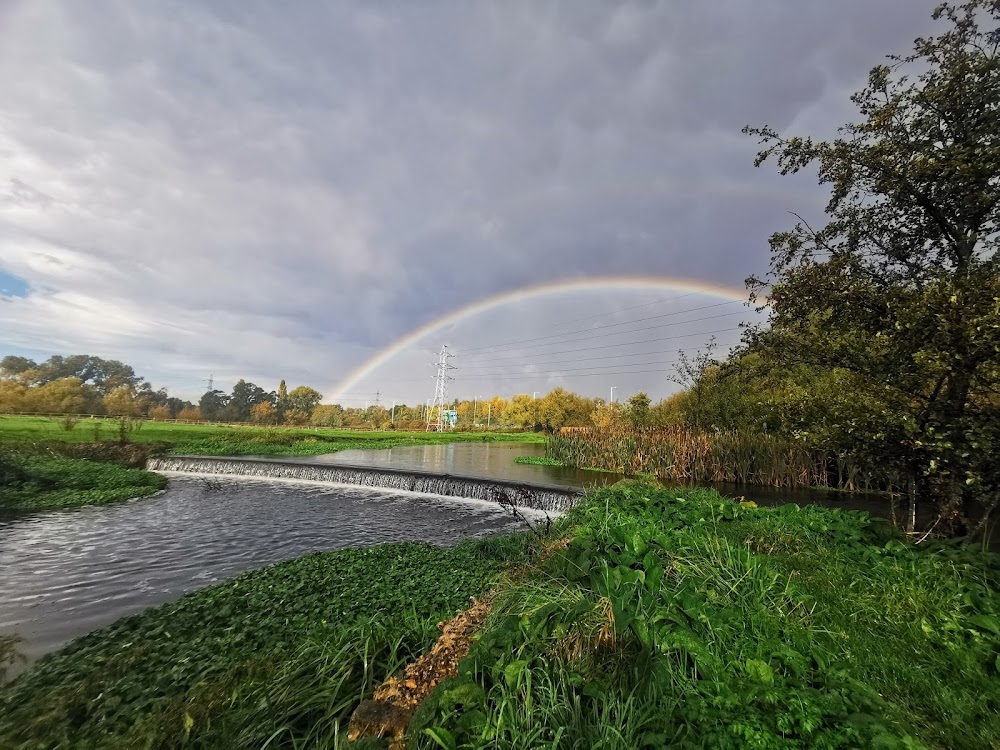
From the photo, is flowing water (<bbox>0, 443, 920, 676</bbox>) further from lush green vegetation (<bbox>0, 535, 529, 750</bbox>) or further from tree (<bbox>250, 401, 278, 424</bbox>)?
tree (<bbox>250, 401, 278, 424</bbox>)

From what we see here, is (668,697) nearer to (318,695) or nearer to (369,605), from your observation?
(318,695)

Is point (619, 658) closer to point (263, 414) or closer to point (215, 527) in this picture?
point (215, 527)

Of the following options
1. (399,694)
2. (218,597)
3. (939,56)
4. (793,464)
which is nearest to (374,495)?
(218,597)

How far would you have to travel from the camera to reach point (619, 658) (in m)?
2.80

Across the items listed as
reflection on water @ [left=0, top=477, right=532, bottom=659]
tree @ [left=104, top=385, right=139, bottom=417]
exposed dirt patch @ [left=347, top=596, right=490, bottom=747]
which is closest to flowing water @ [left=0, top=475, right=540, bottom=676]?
reflection on water @ [left=0, top=477, right=532, bottom=659]

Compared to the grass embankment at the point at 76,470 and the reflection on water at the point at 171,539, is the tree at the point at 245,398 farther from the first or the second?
the reflection on water at the point at 171,539

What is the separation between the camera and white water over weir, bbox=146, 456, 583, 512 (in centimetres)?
1427

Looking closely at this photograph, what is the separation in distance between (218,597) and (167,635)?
110cm

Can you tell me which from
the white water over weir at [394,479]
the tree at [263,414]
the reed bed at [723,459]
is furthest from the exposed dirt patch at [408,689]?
the tree at [263,414]

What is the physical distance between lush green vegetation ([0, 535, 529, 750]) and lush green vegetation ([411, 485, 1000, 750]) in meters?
1.15

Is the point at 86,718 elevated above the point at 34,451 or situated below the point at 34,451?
below

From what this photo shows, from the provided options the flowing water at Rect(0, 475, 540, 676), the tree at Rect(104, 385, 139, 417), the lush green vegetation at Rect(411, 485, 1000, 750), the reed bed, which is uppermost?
the tree at Rect(104, 385, 139, 417)

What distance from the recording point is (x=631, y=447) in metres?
22.1

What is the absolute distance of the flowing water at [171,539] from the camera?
20.8 ft
